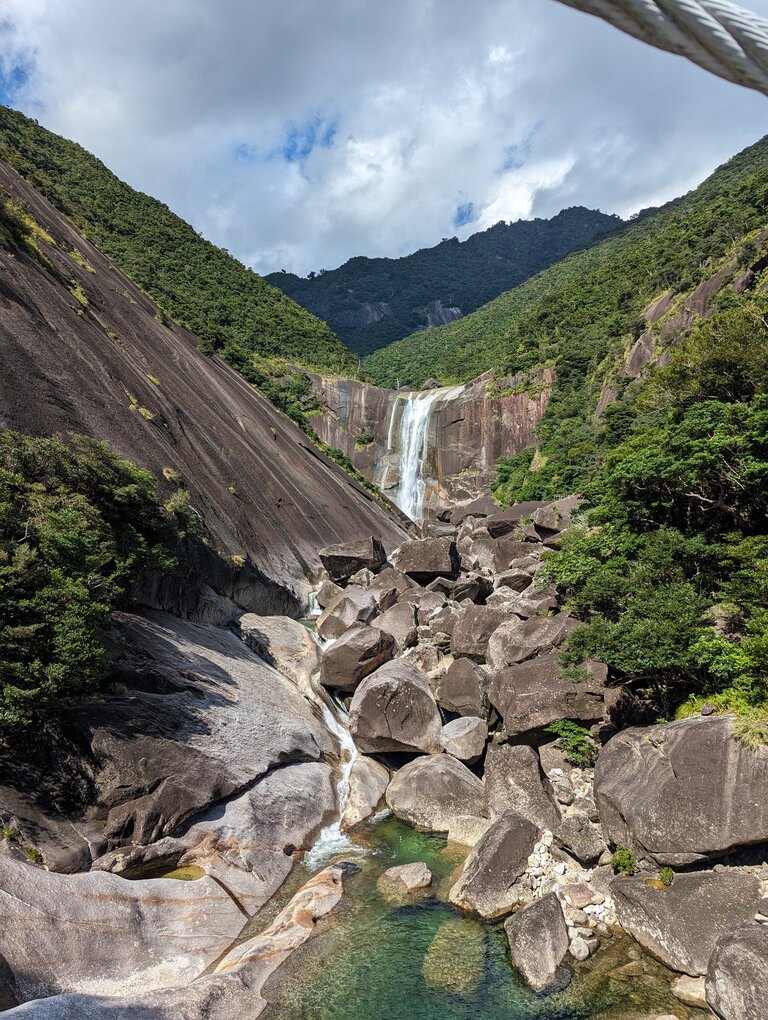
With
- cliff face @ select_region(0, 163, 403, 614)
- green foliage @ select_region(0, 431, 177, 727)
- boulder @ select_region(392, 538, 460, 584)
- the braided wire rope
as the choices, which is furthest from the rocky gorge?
the braided wire rope

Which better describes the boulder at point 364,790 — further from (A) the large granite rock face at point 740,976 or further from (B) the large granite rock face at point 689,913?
(A) the large granite rock face at point 740,976

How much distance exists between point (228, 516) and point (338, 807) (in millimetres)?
12858

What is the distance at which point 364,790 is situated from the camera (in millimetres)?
13664

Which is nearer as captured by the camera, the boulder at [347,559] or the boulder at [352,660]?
the boulder at [352,660]

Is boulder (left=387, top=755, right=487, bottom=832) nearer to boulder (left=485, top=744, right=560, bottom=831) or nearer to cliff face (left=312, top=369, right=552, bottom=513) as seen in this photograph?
boulder (left=485, top=744, right=560, bottom=831)

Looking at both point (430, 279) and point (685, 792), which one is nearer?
point (685, 792)

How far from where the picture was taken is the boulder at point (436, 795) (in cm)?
1250

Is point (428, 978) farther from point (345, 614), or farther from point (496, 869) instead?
point (345, 614)

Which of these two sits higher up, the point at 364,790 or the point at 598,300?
the point at 598,300

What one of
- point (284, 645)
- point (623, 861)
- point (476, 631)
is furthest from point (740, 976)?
point (284, 645)

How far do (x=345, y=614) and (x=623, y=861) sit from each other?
1278 cm

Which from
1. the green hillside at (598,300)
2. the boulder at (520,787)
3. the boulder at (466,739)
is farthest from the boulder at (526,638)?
the green hillside at (598,300)

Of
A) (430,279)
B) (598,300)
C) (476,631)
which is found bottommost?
(476,631)

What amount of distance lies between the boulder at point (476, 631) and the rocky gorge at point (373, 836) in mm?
1181
